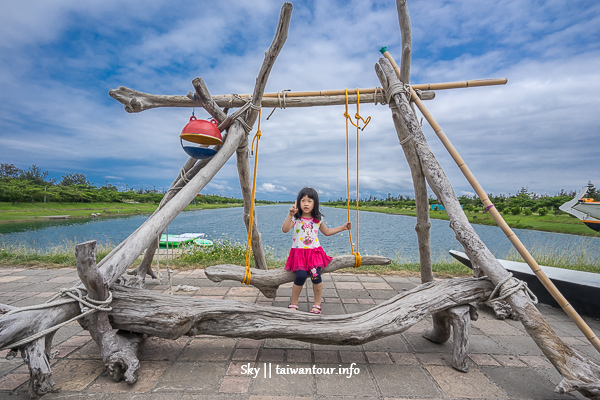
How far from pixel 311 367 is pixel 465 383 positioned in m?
1.03

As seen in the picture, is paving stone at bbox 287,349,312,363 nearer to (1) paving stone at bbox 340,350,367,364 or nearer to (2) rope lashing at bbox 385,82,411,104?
(1) paving stone at bbox 340,350,367,364

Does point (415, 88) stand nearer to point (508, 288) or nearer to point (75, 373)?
point (508, 288)

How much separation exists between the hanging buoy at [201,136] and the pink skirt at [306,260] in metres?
1.30

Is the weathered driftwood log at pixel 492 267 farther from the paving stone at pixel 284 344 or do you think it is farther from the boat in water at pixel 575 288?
the boat in water at pixel 575 288

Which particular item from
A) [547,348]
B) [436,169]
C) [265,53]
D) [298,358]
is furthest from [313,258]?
[265,53]

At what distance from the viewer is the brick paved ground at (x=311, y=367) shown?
71.3 inches

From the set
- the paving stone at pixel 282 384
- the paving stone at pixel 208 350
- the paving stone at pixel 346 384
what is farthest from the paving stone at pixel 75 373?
the paving stone at pixel 346 384

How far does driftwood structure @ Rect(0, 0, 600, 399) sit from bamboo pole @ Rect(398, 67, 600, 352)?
164mm

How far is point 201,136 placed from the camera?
105 inches

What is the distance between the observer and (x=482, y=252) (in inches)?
89.6

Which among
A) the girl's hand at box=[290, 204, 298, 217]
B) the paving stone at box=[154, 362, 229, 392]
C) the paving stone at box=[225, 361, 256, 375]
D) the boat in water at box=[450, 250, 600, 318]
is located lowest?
the paving stone at box=[225, 361, 256, 375]

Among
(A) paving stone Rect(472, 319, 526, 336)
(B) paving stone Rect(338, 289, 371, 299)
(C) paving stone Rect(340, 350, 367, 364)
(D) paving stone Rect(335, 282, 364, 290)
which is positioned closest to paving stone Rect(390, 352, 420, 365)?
(C) paving stone Rect(340, 350, 367, 364)

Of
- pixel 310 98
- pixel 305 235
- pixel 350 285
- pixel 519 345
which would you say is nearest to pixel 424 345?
pixel 519 345

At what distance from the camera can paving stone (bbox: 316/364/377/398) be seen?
181cm
